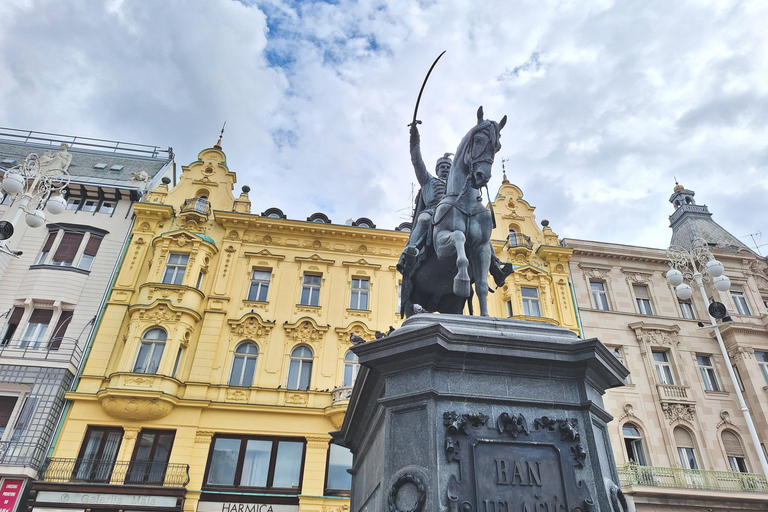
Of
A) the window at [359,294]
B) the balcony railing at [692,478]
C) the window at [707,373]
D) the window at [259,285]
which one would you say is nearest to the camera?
the balcony railing at [692,478]

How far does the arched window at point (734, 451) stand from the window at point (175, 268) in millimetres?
25825

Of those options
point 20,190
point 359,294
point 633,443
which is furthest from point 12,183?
point 633,443

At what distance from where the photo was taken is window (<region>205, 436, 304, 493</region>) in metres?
19.2

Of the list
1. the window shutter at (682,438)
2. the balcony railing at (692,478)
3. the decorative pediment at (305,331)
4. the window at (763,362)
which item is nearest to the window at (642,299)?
the window at (763,362)

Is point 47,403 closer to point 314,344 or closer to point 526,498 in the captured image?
point 314,344

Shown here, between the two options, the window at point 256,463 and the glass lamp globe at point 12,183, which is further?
the window at point 256,463

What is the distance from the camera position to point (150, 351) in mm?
20719

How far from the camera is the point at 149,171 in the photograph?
101ft

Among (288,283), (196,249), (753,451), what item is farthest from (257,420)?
(753,451)

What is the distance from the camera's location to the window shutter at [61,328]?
21.0 meters

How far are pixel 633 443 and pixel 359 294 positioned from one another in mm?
14089

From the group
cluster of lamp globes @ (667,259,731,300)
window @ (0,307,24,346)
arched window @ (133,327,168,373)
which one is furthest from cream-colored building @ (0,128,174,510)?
cluster of lamp globes @ (667,259,731,300)

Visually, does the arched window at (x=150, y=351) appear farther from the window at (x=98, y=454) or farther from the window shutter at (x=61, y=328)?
the window shutter at (x=61, y=328)

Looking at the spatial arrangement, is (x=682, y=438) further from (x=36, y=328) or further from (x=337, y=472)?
(x=36, y=328)
